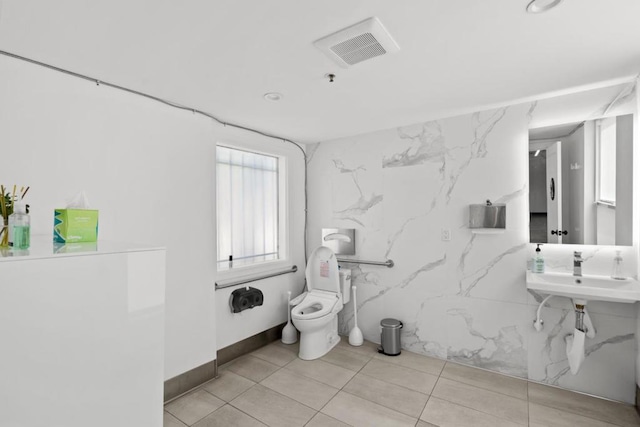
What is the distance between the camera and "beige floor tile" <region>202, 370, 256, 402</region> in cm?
243

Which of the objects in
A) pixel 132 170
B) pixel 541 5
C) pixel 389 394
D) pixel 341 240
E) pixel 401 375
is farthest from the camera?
pixel 341 240

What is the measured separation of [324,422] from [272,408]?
408 millimetres

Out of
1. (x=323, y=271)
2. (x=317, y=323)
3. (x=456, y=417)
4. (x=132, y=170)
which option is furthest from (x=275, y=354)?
(x=132, y=170)

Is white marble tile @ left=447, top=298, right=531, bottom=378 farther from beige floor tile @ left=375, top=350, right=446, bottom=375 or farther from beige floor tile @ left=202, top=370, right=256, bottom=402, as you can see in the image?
beige floor tile @ left=202, top=370, right=256, bottom=402

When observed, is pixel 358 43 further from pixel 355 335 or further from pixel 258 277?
pixel 355 335

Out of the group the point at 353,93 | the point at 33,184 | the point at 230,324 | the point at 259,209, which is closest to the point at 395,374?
the point at 230,324

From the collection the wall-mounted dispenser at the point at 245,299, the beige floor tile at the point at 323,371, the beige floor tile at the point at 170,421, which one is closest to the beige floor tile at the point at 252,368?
the beige floor tile at the point at 323,371

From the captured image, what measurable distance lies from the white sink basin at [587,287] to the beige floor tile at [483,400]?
848mm

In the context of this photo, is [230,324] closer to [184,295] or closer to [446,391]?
[184,295]

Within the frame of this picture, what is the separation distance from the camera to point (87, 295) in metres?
1.15

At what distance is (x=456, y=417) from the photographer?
6.98 feet

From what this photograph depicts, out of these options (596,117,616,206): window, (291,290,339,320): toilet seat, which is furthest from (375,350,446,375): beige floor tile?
(596,117,616,206): window

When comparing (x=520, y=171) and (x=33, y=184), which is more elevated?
(x=520, y=171)

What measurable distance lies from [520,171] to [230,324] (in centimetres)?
292
